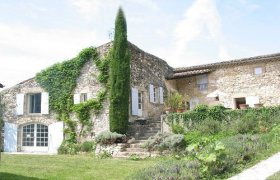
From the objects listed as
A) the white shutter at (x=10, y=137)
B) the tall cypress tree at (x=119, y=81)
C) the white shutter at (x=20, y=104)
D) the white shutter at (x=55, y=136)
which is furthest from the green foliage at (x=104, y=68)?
the white shutter at (x=10, y=137)

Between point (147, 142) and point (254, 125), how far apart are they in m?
4.51

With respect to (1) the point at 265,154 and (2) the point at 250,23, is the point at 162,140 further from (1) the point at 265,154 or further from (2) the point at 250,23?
(2) the point at 250,23

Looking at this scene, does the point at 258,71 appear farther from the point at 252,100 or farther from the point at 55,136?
the point at 55,136

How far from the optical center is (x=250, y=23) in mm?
10219

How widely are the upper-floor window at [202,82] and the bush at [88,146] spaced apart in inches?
346

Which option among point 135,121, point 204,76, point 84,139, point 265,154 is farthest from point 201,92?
point 265,154

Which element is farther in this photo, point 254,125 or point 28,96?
point 28,96

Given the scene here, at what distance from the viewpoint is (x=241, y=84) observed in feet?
72.0

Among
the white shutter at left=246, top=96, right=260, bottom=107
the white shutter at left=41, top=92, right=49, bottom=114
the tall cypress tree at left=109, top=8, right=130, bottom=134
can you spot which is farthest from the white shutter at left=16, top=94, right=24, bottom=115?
the white shutter at left=246, top=96, right=260, bottom=107

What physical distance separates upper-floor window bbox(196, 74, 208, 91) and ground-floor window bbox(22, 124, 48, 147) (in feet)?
32.9

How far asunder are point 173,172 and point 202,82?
15991 millimetres

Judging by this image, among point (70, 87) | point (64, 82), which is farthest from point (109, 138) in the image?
point (64, 82)

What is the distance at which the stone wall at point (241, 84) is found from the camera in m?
21.0

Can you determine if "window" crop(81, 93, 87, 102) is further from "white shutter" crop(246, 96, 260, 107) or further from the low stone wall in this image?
"white shutter" crop(246, 96, 260, 107)
